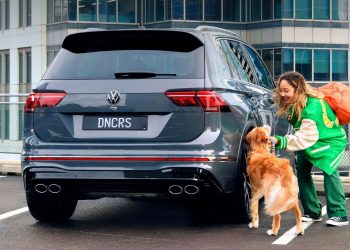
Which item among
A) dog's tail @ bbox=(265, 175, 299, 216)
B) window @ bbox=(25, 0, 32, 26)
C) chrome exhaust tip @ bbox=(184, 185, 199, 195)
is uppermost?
window @ bbox=(25, 0, 32, 26)

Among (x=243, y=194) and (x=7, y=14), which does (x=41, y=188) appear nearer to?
(x=243, y=194)

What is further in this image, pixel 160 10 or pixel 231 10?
pixel 231 10

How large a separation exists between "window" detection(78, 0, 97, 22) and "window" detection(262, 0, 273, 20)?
29.8 ft

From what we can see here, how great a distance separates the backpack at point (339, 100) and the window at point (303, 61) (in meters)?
39.8

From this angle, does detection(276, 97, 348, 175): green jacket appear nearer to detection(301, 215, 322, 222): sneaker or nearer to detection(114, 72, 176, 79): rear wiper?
detection(301, 215, 322, 222): sneaker


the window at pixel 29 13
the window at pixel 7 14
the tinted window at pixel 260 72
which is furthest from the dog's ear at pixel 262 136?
the window at pixel 7 14

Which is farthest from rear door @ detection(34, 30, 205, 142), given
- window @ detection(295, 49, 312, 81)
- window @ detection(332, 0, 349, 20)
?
window @ detection(332, 0, 349, 20)

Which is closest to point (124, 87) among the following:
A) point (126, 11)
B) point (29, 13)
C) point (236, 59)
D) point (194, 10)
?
point (236, 59)

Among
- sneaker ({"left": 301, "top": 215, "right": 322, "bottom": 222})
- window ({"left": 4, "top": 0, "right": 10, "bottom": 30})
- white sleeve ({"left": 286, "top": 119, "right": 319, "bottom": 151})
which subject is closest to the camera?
white sleeve ({"left": 286, "top": 119, "right": 319, "bottom": 151})

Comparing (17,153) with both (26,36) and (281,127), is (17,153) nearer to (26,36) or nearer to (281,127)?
(281,127)

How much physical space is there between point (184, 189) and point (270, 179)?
28.4 inches

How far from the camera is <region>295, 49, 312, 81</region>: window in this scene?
156 feet

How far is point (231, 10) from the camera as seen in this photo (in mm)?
49094

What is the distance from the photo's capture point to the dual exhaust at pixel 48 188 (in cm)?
750
